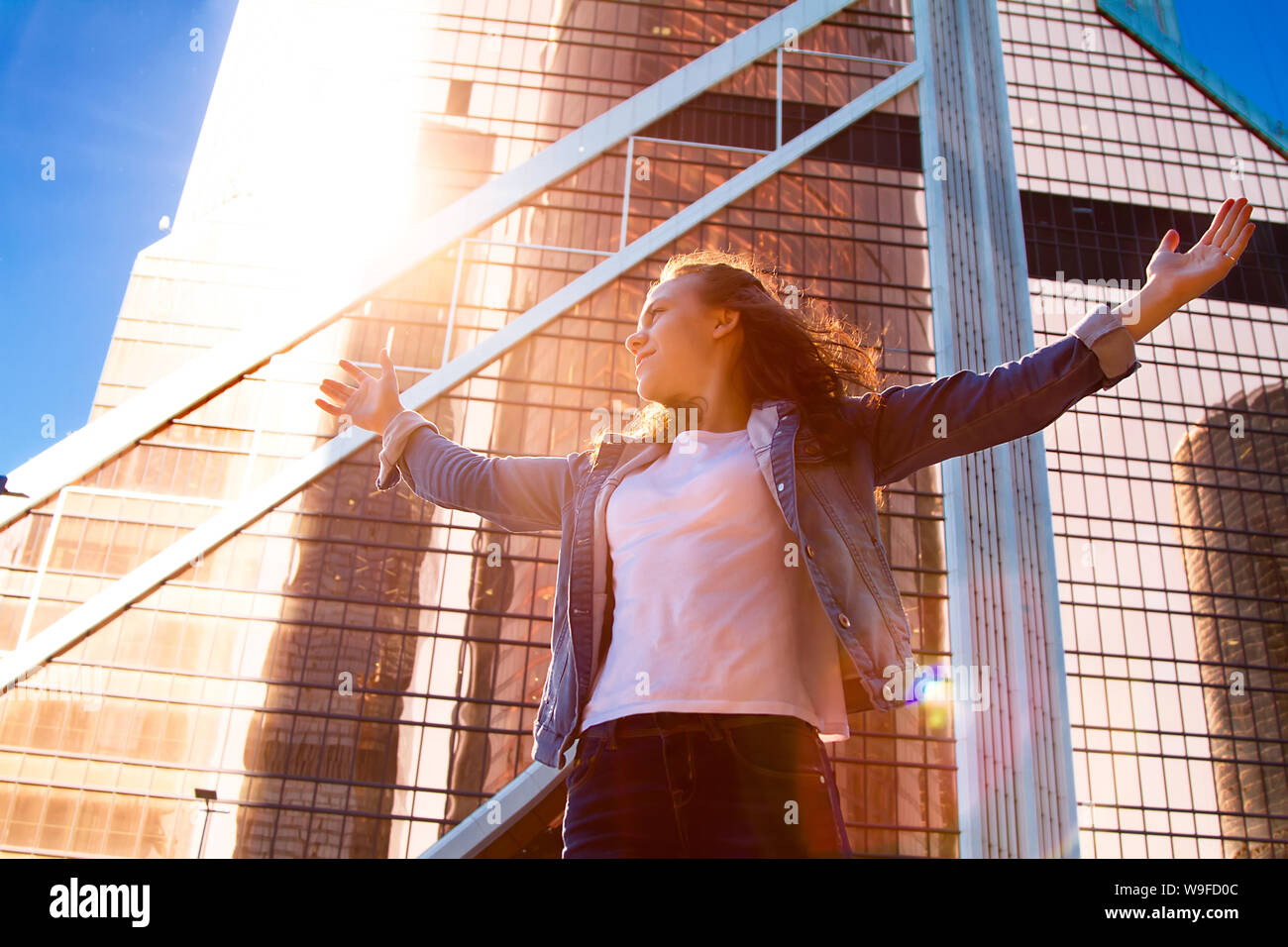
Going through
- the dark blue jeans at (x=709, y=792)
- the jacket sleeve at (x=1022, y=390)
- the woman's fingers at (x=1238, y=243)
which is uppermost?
the woman's fingers at (x=1238, y=243)

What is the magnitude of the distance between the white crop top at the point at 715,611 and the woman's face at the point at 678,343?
0.74 ft

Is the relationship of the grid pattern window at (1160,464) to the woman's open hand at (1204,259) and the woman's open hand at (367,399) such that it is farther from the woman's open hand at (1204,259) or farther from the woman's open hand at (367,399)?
the woman's open hand at (367,399)

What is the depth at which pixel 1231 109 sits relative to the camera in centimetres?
4122

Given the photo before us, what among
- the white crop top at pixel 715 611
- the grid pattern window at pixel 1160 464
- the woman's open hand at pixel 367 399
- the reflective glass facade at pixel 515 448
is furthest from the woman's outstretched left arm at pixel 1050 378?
the grid pattern window at pixel 1160 464

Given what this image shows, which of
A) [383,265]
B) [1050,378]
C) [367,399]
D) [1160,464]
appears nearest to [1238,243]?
[1050,378]

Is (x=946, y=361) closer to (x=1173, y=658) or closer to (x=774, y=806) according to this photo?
(x=1173, y=658)

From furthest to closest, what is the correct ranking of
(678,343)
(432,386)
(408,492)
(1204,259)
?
1. (408,492)
2. (432,386)
3. (678,343)
4. (1204,259)

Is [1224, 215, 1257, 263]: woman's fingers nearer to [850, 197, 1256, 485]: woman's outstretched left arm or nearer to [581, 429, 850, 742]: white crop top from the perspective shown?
[850, 197, 1256, 485]: woman's outstretched left arm

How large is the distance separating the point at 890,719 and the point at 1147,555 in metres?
18.4

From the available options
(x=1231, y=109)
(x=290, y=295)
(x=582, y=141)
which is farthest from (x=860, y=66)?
(x=1231, y=109)

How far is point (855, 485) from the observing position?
1.58m

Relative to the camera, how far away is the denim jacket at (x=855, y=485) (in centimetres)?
144

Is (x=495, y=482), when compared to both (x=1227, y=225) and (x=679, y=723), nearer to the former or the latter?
(x=679, y=723)

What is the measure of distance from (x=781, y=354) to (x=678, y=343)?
22 centimetres
